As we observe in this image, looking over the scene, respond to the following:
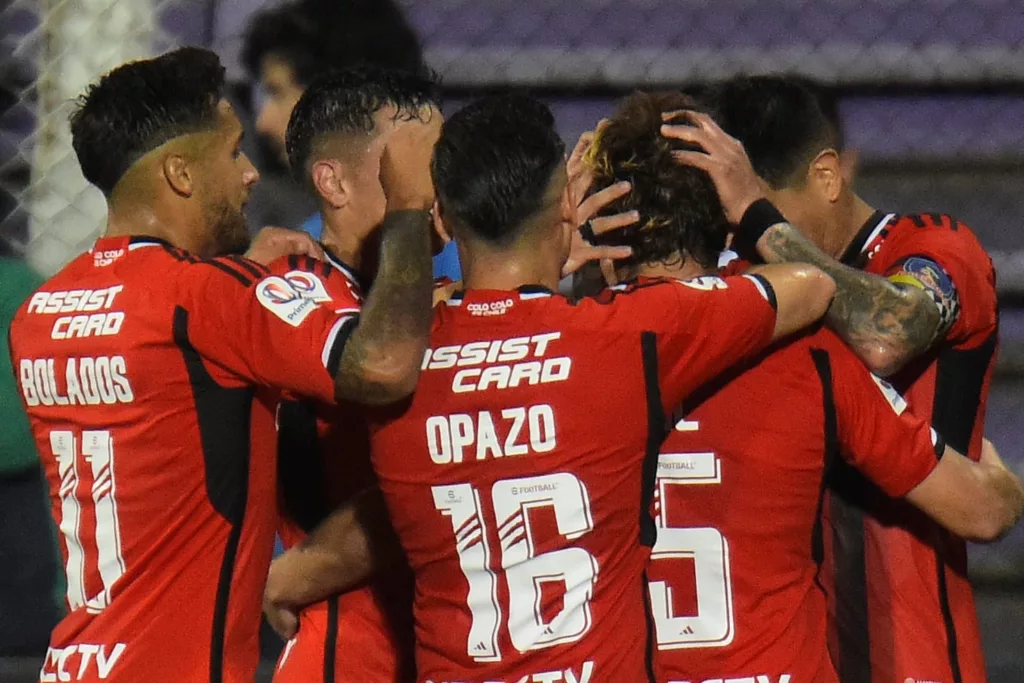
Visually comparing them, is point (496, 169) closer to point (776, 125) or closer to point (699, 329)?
point (699, 329)

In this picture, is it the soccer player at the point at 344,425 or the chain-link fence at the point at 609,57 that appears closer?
the soccer player at the point at 344,425

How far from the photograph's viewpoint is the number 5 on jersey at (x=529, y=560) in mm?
2176

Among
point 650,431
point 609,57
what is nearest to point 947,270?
point 650,431

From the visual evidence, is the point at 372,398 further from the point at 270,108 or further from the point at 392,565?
the point at 270,108

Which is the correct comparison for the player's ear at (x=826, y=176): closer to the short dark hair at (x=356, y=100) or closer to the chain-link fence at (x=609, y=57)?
the short dark hair at (x=356, y=100)

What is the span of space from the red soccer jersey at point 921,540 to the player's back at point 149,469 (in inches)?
41.4

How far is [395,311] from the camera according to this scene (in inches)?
88.1

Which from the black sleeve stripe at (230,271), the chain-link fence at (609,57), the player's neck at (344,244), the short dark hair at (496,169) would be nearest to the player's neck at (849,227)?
the short dark hair at (496,169)

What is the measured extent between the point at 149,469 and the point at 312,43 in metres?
2.35

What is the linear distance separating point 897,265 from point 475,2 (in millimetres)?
2542

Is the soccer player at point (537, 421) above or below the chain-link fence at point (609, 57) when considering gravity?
below

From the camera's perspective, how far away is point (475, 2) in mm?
4812

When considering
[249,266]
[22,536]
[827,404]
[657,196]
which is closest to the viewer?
[827,404]

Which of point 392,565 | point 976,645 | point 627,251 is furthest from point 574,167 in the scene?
point 976,645
